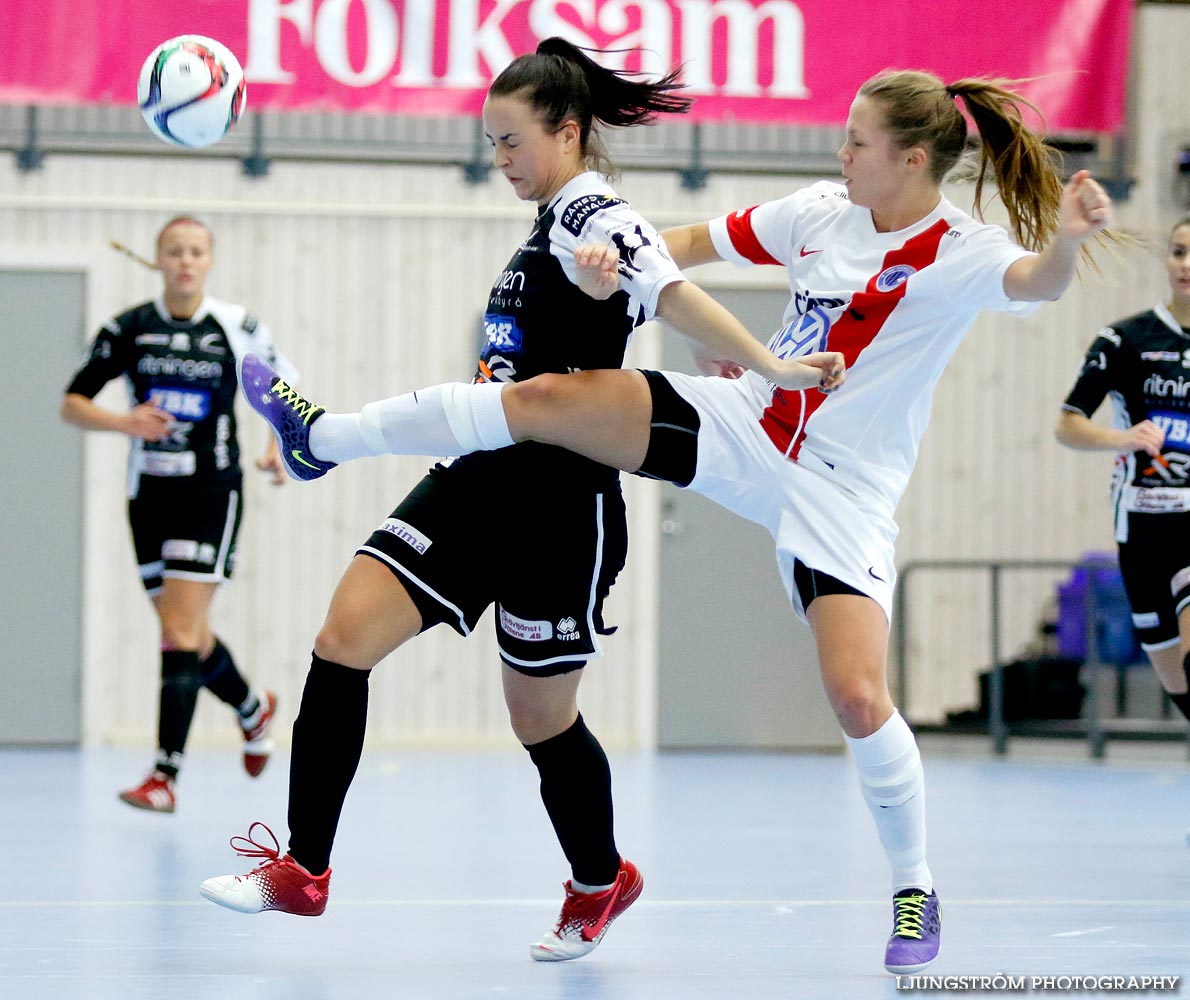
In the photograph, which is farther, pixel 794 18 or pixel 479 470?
pixel 794 18

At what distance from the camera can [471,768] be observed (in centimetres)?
768

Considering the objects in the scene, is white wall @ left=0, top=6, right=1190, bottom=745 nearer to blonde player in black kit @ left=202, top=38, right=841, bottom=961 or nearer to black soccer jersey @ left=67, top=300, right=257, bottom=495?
black soccer jersey @ left=67, top=300, right=257, bottom=495

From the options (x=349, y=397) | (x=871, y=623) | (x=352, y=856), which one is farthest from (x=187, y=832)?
(x=349, y=397)

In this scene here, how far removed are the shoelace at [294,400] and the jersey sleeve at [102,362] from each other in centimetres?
266

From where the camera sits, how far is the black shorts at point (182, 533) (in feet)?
18.4

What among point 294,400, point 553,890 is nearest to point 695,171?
point 553,890

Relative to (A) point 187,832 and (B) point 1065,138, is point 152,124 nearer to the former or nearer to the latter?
(A) point 187,832

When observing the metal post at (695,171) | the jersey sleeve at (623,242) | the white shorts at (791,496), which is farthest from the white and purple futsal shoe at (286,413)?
the metal post at (695,171)

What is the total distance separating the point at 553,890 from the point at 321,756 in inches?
47.7

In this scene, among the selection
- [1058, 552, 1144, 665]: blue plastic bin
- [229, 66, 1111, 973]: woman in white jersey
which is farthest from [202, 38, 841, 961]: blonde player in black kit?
[1058, 552, 1144, 665]: blue plastic bin

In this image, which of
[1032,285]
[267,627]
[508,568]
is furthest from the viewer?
[267,627]

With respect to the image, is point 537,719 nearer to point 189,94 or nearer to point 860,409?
point 860,409

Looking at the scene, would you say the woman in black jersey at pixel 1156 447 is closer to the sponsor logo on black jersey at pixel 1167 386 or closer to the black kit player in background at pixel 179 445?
the sponsor logo on black jersey at pixel 1167 386

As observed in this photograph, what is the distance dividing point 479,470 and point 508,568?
19cm
